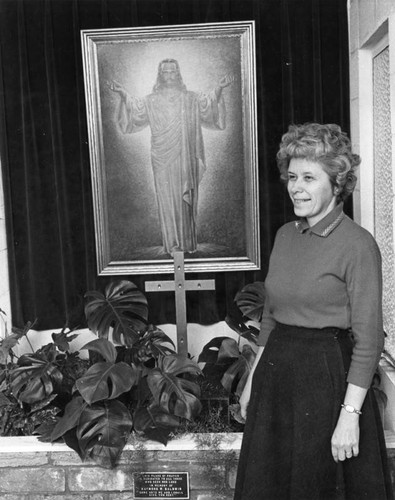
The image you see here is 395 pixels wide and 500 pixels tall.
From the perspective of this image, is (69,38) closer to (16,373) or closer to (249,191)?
(249,191)

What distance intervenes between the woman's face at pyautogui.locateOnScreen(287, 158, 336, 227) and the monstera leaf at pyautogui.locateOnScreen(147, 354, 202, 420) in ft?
4.26

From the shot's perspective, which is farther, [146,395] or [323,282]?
[146,395]

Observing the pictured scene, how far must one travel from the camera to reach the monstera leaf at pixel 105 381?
10.2 ft

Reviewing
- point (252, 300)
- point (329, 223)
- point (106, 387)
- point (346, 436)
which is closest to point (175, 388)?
point (106, 387)

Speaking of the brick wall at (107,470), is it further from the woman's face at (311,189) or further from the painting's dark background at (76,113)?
the woman's face at (311,189)

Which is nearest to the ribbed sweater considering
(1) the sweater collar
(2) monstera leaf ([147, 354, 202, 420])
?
(1) the sweater collar

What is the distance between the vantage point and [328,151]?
2229 millimetres

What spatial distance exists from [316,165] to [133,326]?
69.8 inches

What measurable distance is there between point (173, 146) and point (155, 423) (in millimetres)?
1553

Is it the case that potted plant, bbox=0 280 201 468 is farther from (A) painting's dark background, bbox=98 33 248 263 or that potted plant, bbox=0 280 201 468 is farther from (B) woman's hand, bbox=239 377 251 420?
(B) woman's hand, bbox=239 377 251 420

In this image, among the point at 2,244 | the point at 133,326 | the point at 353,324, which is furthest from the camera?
the point at 2,244

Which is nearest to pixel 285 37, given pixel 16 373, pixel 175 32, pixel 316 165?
pixel 175 32

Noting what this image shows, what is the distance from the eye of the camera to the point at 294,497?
2346 millimetres

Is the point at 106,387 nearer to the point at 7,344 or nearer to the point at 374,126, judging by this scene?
the point at 7,344
